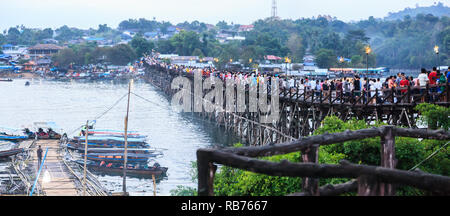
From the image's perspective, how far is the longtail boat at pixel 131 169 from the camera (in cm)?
2938

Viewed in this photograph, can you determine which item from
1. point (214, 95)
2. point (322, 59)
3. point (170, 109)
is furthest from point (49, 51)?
point (214, 95)

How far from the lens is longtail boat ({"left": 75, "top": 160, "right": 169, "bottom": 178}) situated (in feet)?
96.4

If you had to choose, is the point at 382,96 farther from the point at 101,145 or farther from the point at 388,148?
the point at 101,145

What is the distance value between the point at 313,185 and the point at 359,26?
629ft

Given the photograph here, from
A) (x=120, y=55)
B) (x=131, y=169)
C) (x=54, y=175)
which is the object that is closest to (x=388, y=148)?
(x=54, y=175)

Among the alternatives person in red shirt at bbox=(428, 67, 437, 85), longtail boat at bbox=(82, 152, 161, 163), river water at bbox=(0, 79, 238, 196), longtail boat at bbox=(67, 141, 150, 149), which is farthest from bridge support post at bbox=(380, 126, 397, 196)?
longtail boat at bbox=(67, 141, 150, 149)

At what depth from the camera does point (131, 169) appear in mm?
29984

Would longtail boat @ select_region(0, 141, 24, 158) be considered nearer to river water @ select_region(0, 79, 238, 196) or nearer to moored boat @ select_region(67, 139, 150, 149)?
moored boat @ select_region(67, 139, 150, 149)

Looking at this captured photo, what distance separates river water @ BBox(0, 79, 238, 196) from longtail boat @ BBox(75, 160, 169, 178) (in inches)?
21.6

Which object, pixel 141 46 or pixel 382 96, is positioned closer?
pixel 382 96

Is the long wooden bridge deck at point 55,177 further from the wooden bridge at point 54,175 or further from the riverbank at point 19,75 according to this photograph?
the riverbank at point 19,75

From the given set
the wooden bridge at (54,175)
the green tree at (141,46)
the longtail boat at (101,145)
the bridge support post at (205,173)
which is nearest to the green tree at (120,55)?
the green tree at (141,46)

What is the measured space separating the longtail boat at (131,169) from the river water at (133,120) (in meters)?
0.55

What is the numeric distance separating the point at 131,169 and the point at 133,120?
2187 centimetres
